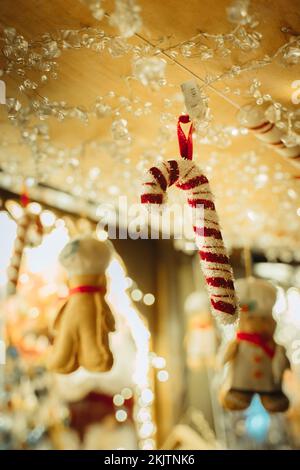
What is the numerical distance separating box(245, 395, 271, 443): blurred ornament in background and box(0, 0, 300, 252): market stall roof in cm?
223

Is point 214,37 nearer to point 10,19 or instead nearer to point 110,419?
point 10,19

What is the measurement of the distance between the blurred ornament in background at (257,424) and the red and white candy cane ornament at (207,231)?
10.6ft

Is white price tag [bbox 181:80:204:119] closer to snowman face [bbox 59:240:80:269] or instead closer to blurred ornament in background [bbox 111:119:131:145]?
blurred ornament in background [bbox 111:119:131:145]

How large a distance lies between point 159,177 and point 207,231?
0.27 m

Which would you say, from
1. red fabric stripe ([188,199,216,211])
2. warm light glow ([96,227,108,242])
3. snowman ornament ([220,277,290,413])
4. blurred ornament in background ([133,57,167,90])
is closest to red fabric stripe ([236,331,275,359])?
snowman ornament ([220,277,290,413])

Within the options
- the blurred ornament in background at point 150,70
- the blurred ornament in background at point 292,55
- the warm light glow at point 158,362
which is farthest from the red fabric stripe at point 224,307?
the warm light glow at point 158,362

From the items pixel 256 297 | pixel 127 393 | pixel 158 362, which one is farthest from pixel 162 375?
pixel 256 297

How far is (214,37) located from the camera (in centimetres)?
180

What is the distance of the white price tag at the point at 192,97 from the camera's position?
1609 mm

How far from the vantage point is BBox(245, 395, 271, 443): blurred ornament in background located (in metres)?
4.43

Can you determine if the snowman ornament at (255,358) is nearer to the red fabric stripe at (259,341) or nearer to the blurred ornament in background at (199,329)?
the red fabric stripe at (259,341)

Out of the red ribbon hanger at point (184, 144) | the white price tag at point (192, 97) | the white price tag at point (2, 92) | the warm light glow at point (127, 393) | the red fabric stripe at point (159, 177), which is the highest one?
the white price tag at point (2, 92)

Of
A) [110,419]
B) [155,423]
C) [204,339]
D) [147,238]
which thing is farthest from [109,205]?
[155,423]

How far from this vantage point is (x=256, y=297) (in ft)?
8.84
